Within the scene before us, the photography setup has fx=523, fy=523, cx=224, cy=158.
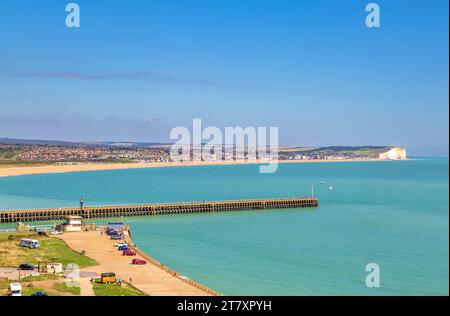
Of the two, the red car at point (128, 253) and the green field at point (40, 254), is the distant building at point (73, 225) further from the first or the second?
the red car at point (128, 253)

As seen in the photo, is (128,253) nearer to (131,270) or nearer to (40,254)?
(131,270)

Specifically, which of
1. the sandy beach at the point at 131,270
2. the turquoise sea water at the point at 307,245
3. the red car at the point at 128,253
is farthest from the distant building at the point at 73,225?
the red car at the point at 128,253

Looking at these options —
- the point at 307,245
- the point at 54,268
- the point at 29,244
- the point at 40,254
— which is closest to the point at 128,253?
the point at 40,254

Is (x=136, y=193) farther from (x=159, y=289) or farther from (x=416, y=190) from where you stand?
(x=159, y=289)

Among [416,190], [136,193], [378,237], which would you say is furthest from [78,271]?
[416,190]

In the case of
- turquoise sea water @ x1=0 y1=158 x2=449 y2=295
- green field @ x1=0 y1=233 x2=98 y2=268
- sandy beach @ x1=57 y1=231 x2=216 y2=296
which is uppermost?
green field @ x1=0 y1=233 x2=98 y2=268

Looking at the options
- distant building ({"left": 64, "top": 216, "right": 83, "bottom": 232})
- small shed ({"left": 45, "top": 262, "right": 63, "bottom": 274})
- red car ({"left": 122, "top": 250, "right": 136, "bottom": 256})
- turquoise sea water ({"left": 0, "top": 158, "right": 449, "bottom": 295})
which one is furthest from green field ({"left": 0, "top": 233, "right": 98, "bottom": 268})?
turquoise sea water ({"left": 0, "top": 158, "right": 449, "bottom": 295})

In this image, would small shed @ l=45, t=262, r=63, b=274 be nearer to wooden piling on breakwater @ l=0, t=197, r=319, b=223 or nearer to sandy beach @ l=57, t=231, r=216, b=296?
sandy beach @ l=57, t=231, r=216, b=296
